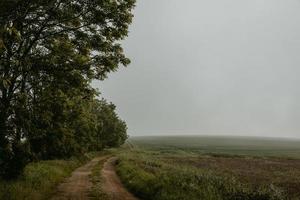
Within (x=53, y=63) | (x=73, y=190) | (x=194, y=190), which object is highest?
(x=53, y=63)

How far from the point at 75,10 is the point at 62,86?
12.3 ft

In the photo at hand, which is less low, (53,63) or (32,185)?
(53,63)

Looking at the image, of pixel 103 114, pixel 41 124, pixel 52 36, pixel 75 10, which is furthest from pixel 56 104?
pixel 103 114

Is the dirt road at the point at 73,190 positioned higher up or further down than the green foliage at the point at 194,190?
further down

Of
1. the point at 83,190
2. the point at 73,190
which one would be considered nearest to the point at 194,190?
the point at 83,190

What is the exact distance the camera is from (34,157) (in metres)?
24.2

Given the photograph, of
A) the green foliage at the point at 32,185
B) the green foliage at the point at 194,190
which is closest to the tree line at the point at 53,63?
the green foliage at the point at 32,185

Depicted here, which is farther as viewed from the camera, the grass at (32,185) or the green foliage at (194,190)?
the grass at (32,185)

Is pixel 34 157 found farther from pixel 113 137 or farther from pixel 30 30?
pixel 113 137

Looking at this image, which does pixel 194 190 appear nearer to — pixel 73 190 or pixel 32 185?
pixel 73 190

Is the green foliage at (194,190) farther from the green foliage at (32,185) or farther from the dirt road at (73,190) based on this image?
the green foliage at (32,185)

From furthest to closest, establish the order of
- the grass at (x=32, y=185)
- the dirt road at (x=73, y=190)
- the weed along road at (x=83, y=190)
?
the weed along road at (x=83, y=190), the dirt road at (x=73, y=190), the grass at (x=32, y=185)

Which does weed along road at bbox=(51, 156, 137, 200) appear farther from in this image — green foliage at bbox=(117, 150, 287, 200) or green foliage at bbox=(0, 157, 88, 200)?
green foliage at bbox=(117, 150, 287, 200)

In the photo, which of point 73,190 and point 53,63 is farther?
point 73,190
